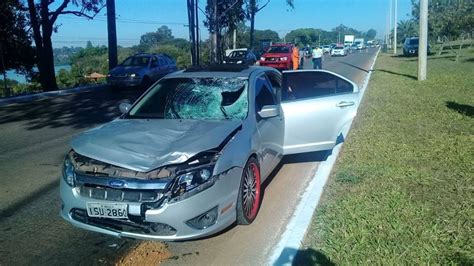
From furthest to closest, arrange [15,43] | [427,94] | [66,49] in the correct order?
[66,49] < [15,43] < [427,94]

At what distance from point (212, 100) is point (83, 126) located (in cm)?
689

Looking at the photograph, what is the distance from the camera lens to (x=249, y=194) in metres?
4.74

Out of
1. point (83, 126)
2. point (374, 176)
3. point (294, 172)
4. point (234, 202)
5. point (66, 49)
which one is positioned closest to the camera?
point (234, 202)

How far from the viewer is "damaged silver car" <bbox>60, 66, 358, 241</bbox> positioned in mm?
3838

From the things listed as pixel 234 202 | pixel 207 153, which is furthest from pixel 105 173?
pixel 234 202

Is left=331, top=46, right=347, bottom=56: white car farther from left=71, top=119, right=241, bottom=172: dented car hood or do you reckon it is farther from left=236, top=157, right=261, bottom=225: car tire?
left=71, top=119, right=241, bottom=172: dented car hood

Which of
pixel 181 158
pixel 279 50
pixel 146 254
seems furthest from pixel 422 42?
pixel 146 254

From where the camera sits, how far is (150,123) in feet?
16.2

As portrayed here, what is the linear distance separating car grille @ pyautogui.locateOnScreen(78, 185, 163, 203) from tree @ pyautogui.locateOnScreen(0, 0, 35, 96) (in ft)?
78.3

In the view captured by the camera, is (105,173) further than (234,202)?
No

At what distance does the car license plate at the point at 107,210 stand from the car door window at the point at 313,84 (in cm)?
383

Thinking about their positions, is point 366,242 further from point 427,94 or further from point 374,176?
point 427,94

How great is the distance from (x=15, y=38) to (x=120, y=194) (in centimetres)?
2778

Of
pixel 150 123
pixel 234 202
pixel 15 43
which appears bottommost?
pixel 234 202
